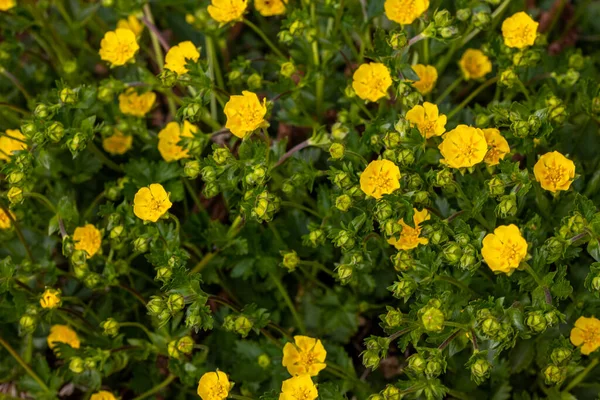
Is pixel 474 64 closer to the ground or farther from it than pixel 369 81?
closer to the ground

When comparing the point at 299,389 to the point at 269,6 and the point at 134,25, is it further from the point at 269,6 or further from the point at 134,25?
the point at 134,25

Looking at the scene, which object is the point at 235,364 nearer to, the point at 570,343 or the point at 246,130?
the point at 246,130

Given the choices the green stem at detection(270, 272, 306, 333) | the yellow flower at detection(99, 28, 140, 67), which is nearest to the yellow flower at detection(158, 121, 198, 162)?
the yellow flower at detection(99, 28, 140, 67)

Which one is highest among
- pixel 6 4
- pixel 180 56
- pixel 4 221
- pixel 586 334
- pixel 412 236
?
pixel 6 4

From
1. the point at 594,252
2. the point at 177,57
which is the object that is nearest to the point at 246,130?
the point at 177,57

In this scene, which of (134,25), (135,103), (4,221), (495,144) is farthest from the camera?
(134,25)

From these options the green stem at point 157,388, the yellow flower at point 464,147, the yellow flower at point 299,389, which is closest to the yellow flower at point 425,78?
the yellow flower at point 464,147

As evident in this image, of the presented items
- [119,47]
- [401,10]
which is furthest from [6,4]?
[401,10]

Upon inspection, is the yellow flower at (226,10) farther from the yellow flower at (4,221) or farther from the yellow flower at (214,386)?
the yellow flower at (214,386)
